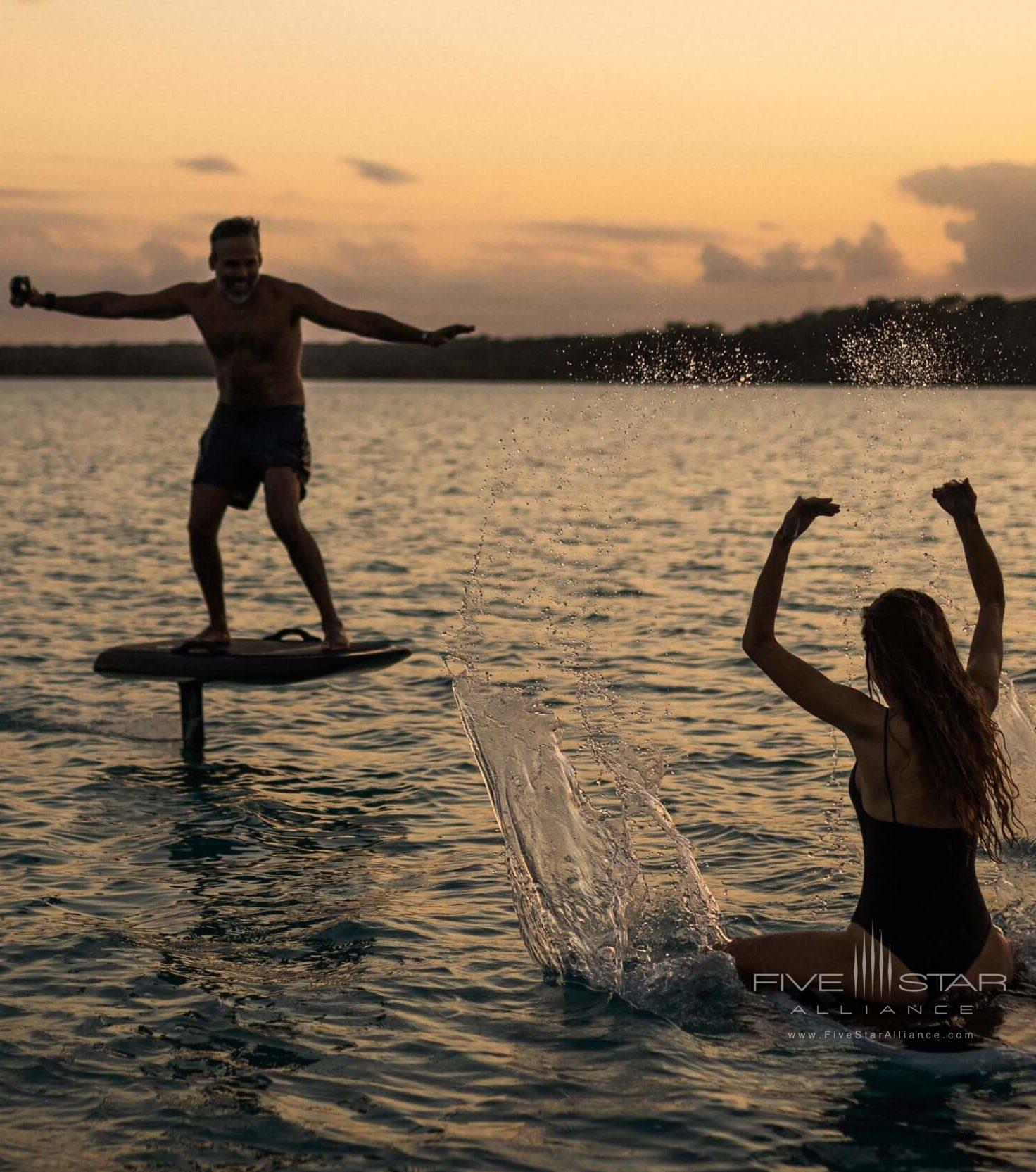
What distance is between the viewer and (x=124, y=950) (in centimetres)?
855

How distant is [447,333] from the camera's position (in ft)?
32.8

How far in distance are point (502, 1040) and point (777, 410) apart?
127 meters

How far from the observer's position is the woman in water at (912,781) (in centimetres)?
641

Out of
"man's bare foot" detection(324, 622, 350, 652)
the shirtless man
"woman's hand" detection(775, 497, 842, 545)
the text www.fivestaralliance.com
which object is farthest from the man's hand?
the text www.fivestaralliance.com

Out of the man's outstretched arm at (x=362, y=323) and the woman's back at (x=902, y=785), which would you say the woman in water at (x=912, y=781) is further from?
the man's outstretched arm at (x=362, y=323)

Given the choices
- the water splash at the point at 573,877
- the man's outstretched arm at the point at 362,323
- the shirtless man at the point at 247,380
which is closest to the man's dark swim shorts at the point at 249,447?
the shirtless man at the point at 247,380

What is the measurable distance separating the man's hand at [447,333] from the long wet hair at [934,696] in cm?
410

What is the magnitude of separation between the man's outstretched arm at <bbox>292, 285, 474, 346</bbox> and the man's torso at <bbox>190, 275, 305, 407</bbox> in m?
0.14

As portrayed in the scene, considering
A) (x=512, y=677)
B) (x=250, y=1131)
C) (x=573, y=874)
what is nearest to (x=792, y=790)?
(x=573, y=874)

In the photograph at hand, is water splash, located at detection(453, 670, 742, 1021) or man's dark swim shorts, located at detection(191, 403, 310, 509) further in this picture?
man's dark swim shorts, located at detection(191, 403, 310, 509)

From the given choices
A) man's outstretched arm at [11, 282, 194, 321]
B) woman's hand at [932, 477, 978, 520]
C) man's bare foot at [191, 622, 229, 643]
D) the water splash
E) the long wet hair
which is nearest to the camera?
the long wet hair

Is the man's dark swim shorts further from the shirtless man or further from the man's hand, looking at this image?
the man's hand

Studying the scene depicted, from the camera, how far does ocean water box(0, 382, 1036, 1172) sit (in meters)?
6.48

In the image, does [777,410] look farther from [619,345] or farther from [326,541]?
[619,345]
